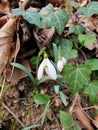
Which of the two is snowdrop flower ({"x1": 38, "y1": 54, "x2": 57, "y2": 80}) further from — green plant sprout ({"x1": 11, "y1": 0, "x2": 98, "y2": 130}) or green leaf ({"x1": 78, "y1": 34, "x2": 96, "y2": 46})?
green leaf ({"x1": 78, "y1": 34, "x2": 96, "y2": 46})

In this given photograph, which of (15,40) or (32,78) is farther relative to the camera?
(15,40)

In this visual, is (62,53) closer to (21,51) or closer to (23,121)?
(21,51)

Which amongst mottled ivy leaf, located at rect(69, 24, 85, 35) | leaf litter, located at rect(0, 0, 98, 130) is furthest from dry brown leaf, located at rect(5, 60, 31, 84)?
mottled ivy leaf, located at rect(69, 24, 85, 35)

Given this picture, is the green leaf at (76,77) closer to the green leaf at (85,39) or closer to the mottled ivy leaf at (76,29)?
the green leaf at (85,39)

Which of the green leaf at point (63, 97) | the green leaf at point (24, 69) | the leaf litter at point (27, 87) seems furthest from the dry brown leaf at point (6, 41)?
the green leaf at point (63, 97)

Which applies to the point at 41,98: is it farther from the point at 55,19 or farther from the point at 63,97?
the point at 55,19

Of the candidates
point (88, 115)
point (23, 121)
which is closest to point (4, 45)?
point (23, 121)
